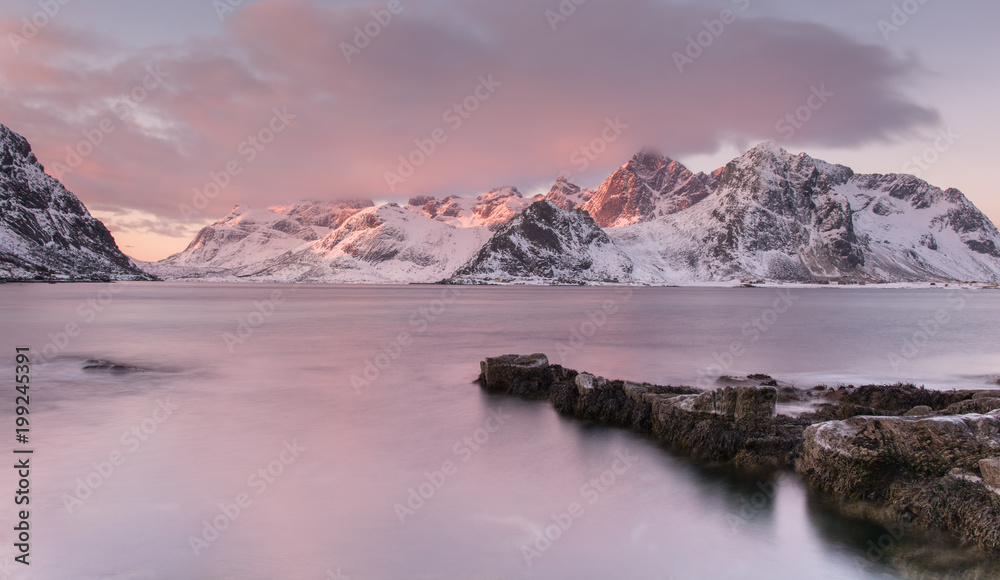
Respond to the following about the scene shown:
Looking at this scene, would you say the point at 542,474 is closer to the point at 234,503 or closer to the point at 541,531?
the point at 541,531

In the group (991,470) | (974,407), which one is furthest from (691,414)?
(974,407)

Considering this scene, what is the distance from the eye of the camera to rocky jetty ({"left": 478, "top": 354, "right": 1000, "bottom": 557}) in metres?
9.20

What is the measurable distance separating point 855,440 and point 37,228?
221808 mm

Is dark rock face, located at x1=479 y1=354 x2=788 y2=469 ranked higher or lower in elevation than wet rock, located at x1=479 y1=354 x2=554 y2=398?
lower

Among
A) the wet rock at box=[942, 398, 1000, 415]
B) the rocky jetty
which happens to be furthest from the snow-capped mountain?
the wet rock at box=[942, 398, 1000, 415]

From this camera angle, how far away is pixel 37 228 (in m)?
177

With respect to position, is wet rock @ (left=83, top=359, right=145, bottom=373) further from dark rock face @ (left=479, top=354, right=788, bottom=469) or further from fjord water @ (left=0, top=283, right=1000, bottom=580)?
dark rock face @ (left=479, top=354, right=788, bottom=469)

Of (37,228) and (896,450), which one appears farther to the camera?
(37,228)

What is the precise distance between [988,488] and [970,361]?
2541 centimetres

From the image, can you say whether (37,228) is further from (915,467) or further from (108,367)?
(915,467)

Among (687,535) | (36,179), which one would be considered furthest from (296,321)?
(36,179)

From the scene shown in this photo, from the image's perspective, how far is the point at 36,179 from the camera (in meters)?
191

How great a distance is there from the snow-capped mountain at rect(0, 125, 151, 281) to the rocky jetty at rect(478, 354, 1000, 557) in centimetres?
18913

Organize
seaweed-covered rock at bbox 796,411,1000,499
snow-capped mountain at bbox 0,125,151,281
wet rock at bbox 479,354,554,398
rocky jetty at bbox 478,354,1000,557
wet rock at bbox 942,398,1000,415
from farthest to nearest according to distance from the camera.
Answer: snow-capped mountain at bbox 0,125,151,281 < wet rock at bbox 479,354,554,398 < wet rock at bbox 942,398,1000,415 < seaweed-covered rock at bbox 796,411,1000,499 < rocky jetty at bbox 478,354,1000,557
